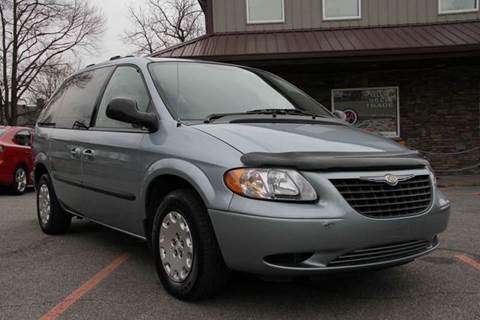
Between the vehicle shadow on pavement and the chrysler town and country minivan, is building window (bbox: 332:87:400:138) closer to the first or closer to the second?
the chrysler town and country minivan

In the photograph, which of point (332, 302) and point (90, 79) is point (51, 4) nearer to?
point (90, 79)

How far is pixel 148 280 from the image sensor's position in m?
4.10

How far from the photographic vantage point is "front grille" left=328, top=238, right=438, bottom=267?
3099 mm

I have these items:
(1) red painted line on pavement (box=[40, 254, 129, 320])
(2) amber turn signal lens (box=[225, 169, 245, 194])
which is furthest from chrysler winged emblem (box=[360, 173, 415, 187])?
(1) red painted line on pavement (box=[40, 254, 129, 320])

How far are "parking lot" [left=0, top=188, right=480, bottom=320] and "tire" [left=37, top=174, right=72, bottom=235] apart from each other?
1.69 ft

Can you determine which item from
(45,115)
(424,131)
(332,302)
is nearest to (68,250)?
(45,115)

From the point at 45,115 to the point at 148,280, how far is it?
10.0 feet

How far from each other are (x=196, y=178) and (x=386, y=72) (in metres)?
11.4

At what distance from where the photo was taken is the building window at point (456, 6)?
1354 centimetres

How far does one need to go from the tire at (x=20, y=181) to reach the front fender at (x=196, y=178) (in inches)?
303

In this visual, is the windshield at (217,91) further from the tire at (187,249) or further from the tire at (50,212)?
the tire at (50,212)

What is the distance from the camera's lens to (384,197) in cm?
320

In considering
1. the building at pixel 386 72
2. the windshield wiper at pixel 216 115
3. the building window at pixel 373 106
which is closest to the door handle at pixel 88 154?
the windshield wiper at pixel 216 115

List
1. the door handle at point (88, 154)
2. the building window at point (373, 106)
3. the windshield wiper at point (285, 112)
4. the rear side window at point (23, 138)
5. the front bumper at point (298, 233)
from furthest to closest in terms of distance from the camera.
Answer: the building window at point (373, 106) → the rear side window at point (23, 138) → the door handle at point (88, 154) → the windshield wiper at point (285, 112) → the front bumper at point (298, 233)
